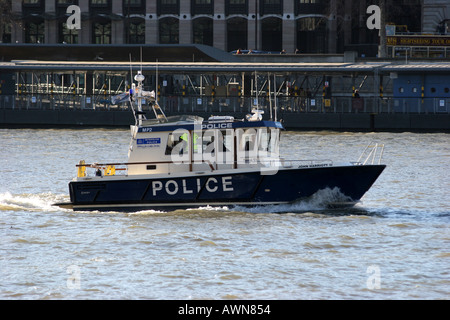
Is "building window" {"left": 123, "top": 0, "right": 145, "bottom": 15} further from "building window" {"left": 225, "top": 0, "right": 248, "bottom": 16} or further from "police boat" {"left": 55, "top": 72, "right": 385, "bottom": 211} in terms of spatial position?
"police boat" {"left": 55, "top": 72, "right": 385, "bottom": 211}

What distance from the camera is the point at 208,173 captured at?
29000mm

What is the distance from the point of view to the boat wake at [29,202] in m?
31.3

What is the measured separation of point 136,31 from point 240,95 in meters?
41.9

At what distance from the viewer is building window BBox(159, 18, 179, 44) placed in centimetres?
10806

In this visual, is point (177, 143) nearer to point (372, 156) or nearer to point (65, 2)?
point (372, 156)

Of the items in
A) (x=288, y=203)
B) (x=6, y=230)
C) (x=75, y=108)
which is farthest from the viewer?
(x=75, y=108)

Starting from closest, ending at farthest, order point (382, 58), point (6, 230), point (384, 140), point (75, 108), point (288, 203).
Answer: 1. point (6, 230)
2. point (288, 203)
3. point (384, 140)
4. point (75, 108)
5. point (382, 58)

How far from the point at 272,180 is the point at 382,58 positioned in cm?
5355

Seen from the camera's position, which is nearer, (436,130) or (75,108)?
(436,130)

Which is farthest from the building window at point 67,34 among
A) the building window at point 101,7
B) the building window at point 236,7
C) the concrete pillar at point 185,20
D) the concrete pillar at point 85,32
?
the building window at point 236,7
